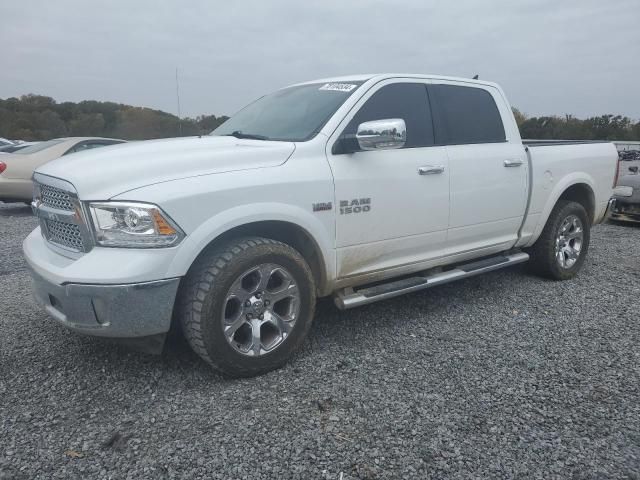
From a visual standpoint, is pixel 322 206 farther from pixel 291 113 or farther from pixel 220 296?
pixel 291 113

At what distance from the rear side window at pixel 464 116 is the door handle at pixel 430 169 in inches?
10.2

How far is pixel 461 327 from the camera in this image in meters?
3.76

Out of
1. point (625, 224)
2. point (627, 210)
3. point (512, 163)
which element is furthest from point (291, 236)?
point (625, 224)

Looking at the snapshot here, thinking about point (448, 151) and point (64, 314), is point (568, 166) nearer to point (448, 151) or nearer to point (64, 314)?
point (448, 151)

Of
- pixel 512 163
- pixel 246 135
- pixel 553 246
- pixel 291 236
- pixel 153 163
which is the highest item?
pixel 246 135

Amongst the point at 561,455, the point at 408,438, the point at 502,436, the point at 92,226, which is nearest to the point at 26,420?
the point at 92,226

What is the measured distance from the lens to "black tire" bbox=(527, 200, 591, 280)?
189 inches

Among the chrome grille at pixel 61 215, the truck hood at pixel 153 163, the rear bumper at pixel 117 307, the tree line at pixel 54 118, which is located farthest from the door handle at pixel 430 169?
the tree line at pixel 54 118

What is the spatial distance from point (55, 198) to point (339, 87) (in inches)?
82.3

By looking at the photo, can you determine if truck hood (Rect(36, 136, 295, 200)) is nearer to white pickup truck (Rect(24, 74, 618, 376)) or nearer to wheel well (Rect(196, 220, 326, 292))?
→ white pickup truck (Rect(24, 74, 618, 376))

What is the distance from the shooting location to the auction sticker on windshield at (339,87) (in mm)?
3578

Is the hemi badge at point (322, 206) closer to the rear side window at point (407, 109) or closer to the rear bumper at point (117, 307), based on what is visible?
the rear side window at point (407, 109)

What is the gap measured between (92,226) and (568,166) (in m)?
4.31

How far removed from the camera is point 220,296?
2711 mm
